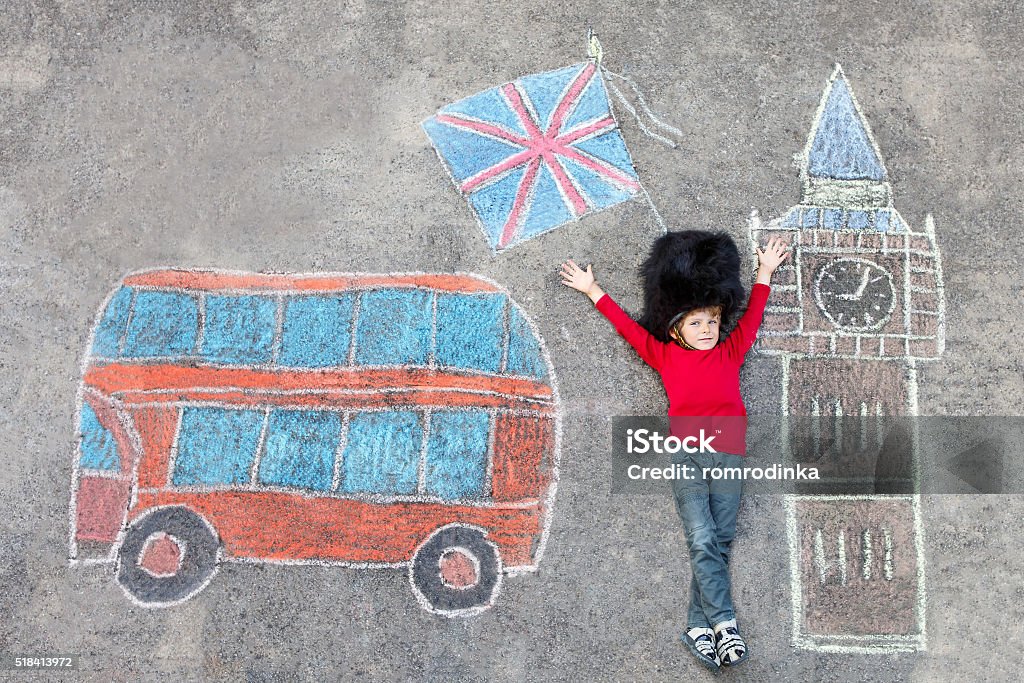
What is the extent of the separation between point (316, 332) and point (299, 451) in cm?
57

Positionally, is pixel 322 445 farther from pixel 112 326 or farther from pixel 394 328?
pixel 112 326

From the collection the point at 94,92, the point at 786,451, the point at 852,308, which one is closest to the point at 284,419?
the point at 94,92

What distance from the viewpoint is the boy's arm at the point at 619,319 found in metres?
3.22

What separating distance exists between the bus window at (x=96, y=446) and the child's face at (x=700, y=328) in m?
2.74

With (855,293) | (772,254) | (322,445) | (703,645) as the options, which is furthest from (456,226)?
(703,645)

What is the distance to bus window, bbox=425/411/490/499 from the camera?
323cm

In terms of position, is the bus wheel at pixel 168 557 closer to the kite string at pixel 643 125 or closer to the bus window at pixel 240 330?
the bus window at pixel 240 330

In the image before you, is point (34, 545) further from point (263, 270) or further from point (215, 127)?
point (215, 127)

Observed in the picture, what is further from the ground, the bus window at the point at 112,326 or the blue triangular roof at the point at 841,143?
the blue triangular roof at the point at 841,143

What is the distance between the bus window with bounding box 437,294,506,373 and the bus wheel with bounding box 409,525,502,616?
31.9 inches

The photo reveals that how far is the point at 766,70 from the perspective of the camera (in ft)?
11.5

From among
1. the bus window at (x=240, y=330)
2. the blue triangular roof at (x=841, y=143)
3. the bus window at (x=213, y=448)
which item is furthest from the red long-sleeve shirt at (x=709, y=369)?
the bus window at (x=213, y=448)

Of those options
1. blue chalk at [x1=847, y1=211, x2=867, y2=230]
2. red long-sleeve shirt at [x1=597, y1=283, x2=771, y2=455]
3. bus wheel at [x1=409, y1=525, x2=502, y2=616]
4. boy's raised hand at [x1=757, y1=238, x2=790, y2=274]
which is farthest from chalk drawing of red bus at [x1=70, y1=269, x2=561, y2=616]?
blue chalk at [x1=847, y1=211, x2=867, y2=230]

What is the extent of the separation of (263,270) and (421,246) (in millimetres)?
798
